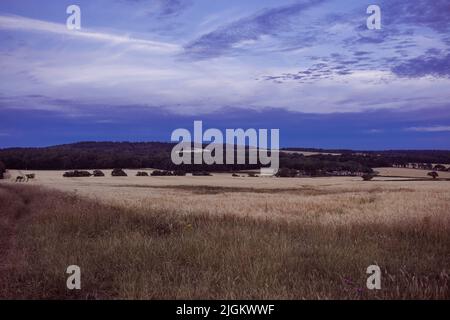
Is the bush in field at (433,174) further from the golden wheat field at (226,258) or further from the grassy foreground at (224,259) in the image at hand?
the grassy foreground at (224,259)

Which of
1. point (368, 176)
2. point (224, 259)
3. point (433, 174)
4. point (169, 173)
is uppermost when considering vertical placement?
point (224, 259)

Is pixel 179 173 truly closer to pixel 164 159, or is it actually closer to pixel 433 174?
pixel 164 159

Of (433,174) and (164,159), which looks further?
(164,159)

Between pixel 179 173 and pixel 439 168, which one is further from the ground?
pixel 439 168

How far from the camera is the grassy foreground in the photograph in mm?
6157

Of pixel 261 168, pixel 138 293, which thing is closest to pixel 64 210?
pixel 138 293

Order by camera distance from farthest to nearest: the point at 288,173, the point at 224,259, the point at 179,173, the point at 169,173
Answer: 1. the point at 169,173
2. the point at 179,173
3. the point at 288,173
4. the point at 224,259

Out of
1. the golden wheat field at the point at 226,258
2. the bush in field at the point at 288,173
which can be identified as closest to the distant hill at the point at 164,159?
the bush in field at the point at 288,173

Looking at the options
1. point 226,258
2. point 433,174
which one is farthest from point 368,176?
point 226,258

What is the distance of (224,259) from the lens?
Result: 753 cm

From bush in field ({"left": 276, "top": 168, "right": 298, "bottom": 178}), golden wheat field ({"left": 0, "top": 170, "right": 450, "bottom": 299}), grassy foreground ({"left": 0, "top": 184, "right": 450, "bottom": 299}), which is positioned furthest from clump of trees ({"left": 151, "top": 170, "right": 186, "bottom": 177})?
grassy foreground ({"left": 0, "top": 184, "right": 450, "bottom": 299})

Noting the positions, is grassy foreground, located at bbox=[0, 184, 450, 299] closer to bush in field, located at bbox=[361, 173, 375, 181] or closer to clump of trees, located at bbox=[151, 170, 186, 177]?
bush in field, located at bbox=[361, 173, 375, 181]

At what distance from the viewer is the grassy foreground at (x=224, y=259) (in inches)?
242
